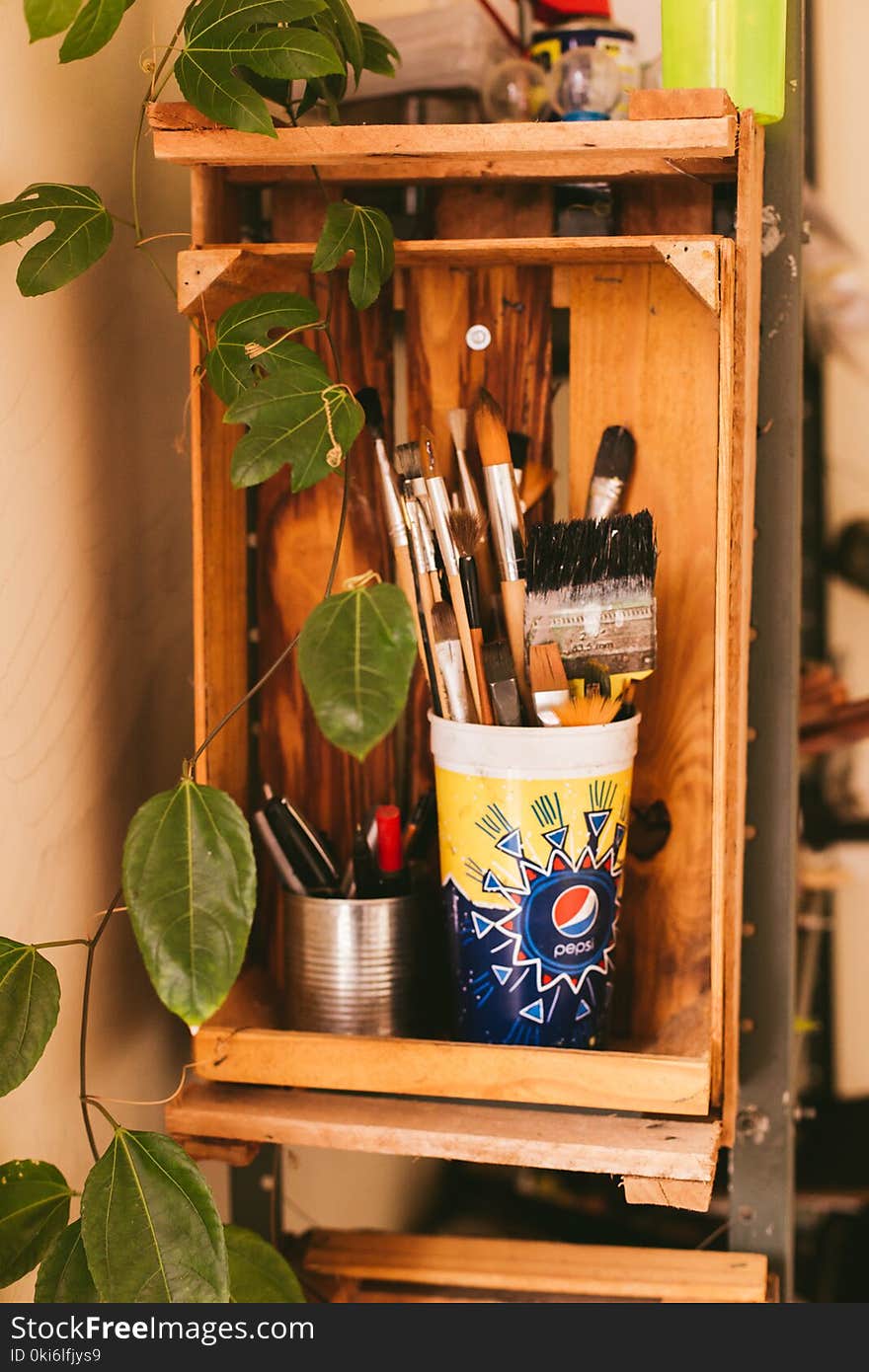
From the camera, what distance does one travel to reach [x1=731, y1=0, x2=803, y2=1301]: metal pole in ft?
3.44

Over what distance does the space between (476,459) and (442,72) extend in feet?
1.11

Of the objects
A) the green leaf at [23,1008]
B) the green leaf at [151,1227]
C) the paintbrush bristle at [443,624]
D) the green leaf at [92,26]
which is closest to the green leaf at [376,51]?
the green leaf at [92,26]

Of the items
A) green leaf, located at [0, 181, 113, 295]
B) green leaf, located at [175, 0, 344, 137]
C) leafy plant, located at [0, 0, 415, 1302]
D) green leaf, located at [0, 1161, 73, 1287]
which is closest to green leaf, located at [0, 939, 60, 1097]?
leafy plant, located at [0, 0, 415, 1302]

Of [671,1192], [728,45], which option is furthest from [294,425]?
[671,1192]

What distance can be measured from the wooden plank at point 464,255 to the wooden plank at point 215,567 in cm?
4

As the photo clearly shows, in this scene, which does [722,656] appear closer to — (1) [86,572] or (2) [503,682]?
(2) [503,682]

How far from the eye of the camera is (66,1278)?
777 mm

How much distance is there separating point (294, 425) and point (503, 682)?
0.25m

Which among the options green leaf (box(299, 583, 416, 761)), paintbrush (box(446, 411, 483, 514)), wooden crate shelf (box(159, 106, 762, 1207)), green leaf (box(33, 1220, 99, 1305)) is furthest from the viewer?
paintbrush (box(446, 411, 483, 514))

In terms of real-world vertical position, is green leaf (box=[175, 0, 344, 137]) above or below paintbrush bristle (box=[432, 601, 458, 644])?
above

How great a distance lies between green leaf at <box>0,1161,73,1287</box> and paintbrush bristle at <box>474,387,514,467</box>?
0.62 meters

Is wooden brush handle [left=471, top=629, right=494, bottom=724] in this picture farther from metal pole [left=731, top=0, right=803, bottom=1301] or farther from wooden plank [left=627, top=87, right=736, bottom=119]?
wooden plank [left=627, top=87, right=736, bottom=119]

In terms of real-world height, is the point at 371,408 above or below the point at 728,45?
below
